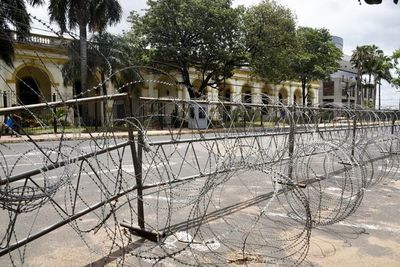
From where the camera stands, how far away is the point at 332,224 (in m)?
5.93

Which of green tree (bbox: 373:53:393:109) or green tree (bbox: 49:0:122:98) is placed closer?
green tree (bbox: 49:0:122:98)

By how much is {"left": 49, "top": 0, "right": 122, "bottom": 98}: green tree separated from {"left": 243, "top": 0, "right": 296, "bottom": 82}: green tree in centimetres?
933

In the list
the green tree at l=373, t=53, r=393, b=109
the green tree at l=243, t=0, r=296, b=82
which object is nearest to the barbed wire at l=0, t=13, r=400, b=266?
the green tree at l=243, t=0, r=296, b=82

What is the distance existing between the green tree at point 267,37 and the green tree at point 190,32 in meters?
0.86

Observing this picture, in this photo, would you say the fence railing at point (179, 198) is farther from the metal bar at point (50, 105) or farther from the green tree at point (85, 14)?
the green tree at point (85, 14)

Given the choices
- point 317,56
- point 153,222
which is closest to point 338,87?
point 317,56

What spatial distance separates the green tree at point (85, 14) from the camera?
80.8 ft

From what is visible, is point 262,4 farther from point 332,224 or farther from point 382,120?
point 332,224

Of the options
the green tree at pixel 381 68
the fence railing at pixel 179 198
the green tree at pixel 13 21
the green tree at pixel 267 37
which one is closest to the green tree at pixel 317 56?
the green tree at pixel 267 37

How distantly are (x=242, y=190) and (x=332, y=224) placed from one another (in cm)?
256

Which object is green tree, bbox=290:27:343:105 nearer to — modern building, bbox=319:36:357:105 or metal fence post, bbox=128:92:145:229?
modern building, bbox=319:36:357:105

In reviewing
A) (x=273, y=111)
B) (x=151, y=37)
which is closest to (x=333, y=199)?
(x=273, y=111)

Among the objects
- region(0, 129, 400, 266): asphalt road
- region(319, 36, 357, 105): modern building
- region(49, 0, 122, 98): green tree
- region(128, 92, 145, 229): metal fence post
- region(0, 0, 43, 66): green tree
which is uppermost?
region(49, 0, 122, 98): green tree

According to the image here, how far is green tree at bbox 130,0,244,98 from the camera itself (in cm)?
2833
